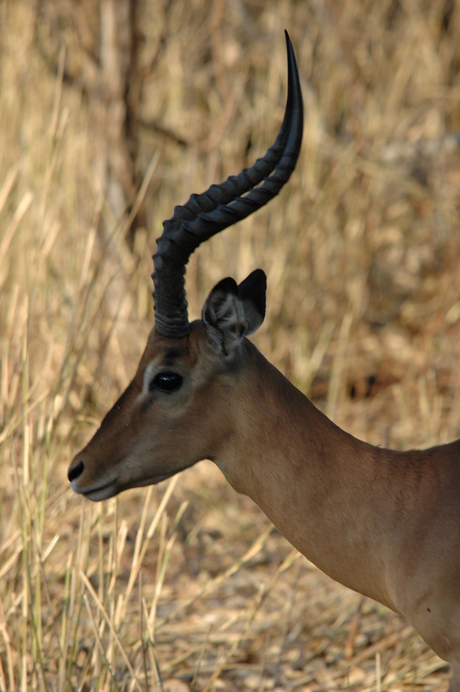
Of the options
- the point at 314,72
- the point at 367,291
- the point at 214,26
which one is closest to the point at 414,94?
the point at 314,72

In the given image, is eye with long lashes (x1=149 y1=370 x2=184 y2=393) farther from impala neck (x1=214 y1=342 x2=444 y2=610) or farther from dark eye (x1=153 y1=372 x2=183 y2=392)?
impala neck (x1=214 y1=342 x2=444 y2=610)

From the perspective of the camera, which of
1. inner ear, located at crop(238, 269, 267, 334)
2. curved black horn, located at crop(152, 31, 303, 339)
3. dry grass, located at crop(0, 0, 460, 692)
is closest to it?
curved black horn, located at crop(152, 31, 303, 339)

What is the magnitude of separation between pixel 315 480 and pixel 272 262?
398 centimetres

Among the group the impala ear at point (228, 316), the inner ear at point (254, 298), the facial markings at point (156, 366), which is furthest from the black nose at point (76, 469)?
the inner ear at point (254, 298)

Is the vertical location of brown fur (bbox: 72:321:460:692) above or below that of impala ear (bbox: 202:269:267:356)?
below

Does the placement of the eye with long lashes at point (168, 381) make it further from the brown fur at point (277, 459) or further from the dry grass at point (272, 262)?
the dry grass at point (272, 262)

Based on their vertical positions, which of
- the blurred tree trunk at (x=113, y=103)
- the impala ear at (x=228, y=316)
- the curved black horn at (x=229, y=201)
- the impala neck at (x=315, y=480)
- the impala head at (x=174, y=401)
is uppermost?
the blurred tree trunk at (x=113, y=103)

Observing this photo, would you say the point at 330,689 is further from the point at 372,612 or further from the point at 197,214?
Result: the point at 197,214

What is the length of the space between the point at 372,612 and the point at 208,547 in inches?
48.0

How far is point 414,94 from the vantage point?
7.45 metres

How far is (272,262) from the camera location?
21.4 ft

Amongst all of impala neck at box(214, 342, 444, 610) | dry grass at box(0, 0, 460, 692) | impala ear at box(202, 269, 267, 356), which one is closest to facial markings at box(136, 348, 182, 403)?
impala ear at box(202, 269, 267, 356)

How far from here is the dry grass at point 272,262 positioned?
166 inches

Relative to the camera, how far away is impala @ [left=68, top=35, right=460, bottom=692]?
2592 mm
